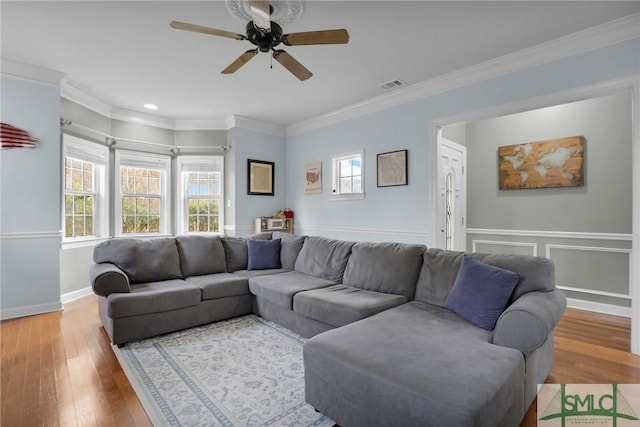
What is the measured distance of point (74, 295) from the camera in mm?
4223

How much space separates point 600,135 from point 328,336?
13.4 ft

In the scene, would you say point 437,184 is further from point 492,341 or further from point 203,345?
point 203,345

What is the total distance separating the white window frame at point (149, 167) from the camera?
16.2 ft

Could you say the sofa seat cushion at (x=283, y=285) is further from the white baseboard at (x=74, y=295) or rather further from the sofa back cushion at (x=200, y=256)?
the white baseboard at (x=74, y=295)

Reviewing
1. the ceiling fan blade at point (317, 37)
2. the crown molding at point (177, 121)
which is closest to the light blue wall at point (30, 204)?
the crown molding at point (177, 121)

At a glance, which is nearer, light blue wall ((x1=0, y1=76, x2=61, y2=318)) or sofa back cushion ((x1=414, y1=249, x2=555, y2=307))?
sofa back cushion ((x1=414, y1=249, x2=555, y2=307))

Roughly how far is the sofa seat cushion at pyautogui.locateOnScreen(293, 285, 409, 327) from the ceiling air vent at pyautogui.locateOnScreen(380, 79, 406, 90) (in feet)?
8.46

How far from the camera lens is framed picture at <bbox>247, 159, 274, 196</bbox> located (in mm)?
5598

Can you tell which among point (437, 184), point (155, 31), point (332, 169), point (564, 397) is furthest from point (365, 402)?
point (332, 169)

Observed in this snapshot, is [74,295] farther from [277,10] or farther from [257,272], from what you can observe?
[277,10]

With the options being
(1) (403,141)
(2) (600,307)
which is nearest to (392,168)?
(1) (403,141)

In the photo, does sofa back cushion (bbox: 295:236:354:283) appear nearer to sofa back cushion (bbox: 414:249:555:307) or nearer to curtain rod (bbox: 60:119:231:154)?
sofa back cushion (bbox: 414:249:555:307)

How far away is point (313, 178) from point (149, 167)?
2.76 meters

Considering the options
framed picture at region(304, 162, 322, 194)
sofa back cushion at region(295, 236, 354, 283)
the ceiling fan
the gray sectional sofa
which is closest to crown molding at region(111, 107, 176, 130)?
framed picture at region(304, 162, 322, 194)
